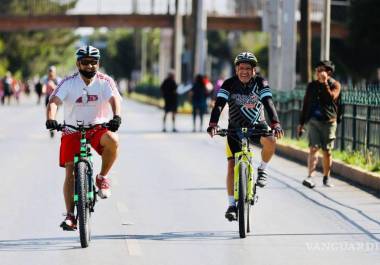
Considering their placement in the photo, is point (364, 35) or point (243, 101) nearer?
point (243, 101)

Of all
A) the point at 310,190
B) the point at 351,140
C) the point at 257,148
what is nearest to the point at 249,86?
the point at 310,190

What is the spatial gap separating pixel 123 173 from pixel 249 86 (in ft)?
27.8

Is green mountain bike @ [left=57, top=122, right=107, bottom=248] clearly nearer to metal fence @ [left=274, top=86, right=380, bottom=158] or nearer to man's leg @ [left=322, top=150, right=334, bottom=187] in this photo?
man's leg @ [left=322, top=150, right=334, bottom=187]

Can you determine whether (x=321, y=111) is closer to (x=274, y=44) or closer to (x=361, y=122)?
(x=361, y=122)

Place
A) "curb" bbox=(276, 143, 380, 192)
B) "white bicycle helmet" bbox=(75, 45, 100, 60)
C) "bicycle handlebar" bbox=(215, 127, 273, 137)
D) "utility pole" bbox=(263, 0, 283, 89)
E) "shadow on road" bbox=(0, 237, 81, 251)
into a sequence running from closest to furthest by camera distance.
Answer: "shadow on road" bbox=(0, 237, 81, 251)
"white bicycle helmet" bbox=(75, 45, 100, 60)
"bicycle handlebar" bbox=(215, 127, 273, 137)
"curb" bbox=(276, 143, 380, 192)
"utility pole" bbox=(263, 0, 283, 89)

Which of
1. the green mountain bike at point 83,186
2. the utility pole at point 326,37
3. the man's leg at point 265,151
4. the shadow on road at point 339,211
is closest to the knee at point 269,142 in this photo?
the man's leg at point 265,151

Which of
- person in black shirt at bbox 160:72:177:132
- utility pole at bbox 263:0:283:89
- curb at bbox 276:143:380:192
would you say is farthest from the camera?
utility pole at bbox 263:0:283:89

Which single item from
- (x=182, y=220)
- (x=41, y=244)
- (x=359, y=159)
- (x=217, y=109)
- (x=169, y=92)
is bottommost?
(x=169, y=92)

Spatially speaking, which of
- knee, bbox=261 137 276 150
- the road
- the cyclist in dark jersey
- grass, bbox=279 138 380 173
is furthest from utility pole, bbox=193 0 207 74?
the cyclist in dark jersey

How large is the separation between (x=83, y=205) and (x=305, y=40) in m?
24.2

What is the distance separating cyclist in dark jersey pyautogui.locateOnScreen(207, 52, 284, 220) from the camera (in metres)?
12.1

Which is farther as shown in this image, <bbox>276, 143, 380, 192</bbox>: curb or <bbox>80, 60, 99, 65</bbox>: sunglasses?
<bbox>276, 143, 380, 192</bbox>: curb

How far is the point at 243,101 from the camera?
40.1 ft

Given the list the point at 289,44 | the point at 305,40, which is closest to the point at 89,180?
the point at 305,40
